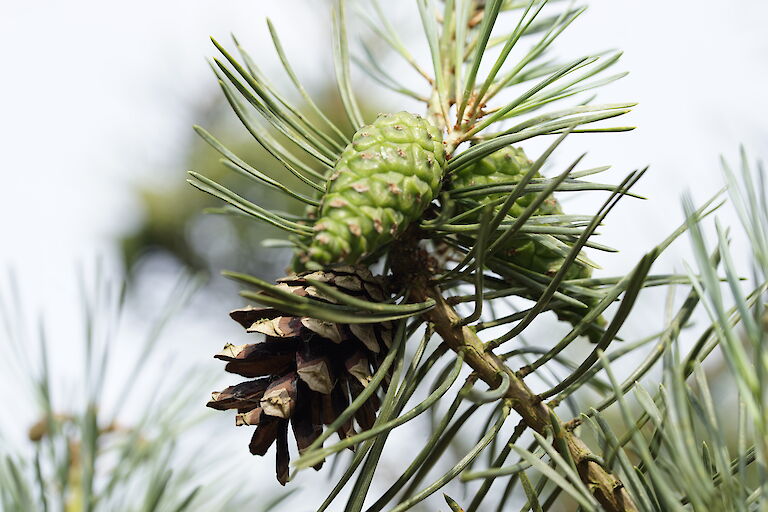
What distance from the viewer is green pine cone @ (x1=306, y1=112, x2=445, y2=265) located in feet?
1.24

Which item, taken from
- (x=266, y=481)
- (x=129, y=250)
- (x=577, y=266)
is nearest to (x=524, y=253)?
(x=577, y=266)

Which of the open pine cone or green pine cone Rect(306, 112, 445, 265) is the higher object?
green pine cone Rect(306, 112, 445, 265)

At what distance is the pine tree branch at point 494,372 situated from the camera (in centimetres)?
43

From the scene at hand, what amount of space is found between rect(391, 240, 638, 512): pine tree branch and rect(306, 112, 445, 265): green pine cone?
0.19 ft

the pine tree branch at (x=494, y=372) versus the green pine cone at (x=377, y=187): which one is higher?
the green pine cone at (x=377, y=187)

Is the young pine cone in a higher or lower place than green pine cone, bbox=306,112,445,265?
lower

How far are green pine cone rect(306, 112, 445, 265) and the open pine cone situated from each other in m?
0.06

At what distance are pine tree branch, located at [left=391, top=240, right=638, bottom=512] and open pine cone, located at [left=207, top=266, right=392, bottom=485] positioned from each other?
0.03 m

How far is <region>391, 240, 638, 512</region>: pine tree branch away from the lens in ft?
1.41

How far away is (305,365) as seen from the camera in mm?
435

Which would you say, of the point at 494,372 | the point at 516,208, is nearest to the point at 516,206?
the point at 516,208

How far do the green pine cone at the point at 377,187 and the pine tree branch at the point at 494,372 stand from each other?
58 millimetres

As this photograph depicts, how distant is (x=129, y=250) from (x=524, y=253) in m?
1.50

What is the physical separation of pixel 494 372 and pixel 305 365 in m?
0.13
